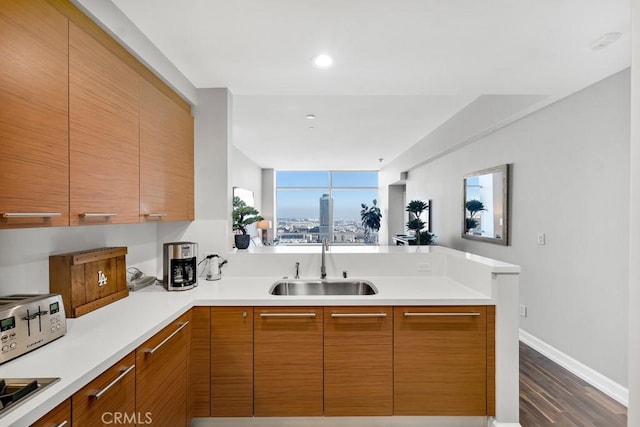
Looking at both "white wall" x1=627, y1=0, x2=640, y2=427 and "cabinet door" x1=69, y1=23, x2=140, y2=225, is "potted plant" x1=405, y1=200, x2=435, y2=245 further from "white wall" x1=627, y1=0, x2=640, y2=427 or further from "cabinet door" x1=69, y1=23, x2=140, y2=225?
"cabinet door" x1=69, y1=23, x2=140, y2=225

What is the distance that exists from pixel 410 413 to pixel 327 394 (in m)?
0.52

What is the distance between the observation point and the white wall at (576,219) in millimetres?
2283

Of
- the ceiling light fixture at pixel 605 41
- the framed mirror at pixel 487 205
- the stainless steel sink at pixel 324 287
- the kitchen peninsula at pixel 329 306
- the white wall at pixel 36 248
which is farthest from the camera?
the framed mirror at pixel 487 205

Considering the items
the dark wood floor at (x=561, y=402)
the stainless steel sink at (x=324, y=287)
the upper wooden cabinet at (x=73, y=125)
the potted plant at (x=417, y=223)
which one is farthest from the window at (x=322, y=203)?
the upper wooden cabinet at (x=73, y=125)

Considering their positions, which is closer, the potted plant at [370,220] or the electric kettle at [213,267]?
the electric kettle at [213,267]

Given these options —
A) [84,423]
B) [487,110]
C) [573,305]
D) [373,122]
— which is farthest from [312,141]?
[84,423]

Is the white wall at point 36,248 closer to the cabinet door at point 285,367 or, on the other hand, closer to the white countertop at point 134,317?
the white countertop at point 134,317

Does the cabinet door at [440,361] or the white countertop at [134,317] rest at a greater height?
the white countertop at [134,317]

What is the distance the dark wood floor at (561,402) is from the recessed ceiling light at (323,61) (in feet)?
8.94

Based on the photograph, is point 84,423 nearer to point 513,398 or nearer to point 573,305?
point 513,398

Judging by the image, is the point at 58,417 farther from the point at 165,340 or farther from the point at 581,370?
the point at 581,370

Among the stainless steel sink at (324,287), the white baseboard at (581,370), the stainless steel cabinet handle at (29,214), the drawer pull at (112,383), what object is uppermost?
the stainless steel cabinet handle at (29,214)

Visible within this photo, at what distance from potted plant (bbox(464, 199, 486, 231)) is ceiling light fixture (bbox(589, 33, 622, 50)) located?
7.22 ft

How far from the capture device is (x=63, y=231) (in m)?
1.66
